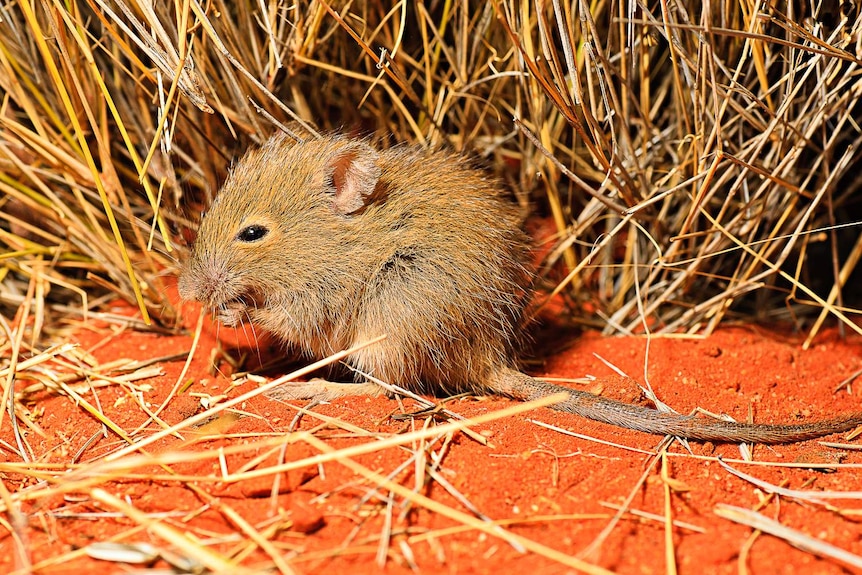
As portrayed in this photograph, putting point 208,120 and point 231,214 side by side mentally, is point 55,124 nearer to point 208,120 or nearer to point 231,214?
point 208,120

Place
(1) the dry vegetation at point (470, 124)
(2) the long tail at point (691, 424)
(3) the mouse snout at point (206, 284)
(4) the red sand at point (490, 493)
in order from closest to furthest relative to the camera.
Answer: (4) the red sand at point (490, 493) < (2) the long tail at point (691, 424) < (1) the dry vegetation at point (470, 124) < (3) the mouse snout at point (206, 284)

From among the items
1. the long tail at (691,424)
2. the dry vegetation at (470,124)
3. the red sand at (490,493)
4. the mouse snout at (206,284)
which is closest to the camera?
the red sand at (490,493)

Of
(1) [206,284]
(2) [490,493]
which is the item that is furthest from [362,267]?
(2) [490,493]

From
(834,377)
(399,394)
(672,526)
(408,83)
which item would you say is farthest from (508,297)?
(834,377)

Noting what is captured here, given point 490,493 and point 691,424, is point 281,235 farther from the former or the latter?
point 691,424

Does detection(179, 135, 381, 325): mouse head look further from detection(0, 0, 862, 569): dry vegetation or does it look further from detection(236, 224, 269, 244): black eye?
detection(0, 0, 862, 569): dry vegetation

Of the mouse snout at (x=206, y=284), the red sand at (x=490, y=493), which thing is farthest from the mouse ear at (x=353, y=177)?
the red sand at (x=490, y=493)

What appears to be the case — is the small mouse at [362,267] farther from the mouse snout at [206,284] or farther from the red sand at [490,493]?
the red sand at [490,493]
